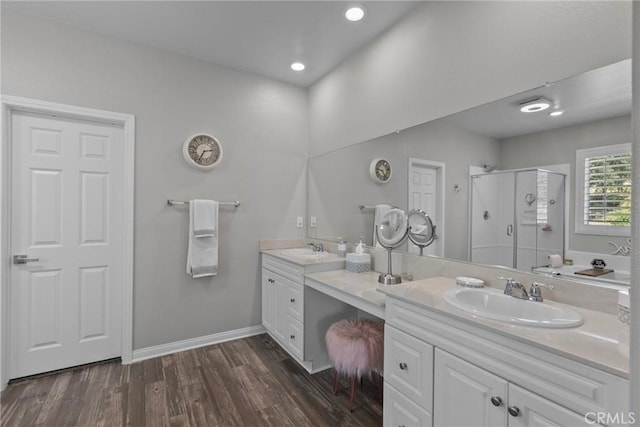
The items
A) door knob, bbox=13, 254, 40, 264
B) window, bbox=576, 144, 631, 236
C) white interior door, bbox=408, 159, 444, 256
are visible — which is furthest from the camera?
door knob, bbox=13, 254, 40, 264

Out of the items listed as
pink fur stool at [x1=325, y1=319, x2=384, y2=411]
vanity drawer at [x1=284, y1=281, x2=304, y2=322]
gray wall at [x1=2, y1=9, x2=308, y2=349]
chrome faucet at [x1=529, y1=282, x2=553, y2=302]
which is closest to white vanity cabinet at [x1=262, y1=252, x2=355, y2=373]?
vanity drawer at [x1=284, y1=281, x2=304, y2=322]

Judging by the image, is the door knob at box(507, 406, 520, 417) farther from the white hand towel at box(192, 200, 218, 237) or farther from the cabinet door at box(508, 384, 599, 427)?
the white hand towel at box(192, 200, 218, 237)

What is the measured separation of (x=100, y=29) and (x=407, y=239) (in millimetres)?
2863

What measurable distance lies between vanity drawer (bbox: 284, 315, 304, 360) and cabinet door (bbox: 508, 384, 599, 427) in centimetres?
149

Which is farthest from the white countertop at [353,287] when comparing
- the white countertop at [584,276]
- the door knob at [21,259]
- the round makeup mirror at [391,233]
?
the door knob at [21,259]

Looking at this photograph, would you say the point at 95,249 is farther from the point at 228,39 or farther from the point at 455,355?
the point at 455,355

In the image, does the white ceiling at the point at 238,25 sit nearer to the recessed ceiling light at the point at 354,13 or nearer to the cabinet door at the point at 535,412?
the recessed ceiling light at the point at 354,13

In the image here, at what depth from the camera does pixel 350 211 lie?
2.76 metres

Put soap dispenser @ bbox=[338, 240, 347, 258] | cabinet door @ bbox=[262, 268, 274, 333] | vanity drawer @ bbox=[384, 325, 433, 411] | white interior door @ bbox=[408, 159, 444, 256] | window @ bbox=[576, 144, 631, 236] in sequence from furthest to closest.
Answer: cabinet door @ bbox=[262, 268, 274, 333]
soap dispenser @ bbox=[338, 240, 347, 258]
white interior door @ bbox=[408, 159, 444, 256]
vanity drawer @ bbox=[384, 325, 433, 411]
window @ bbox=[576, 144, 631, 236]

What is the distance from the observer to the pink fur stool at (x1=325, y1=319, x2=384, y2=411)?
1.87 metres

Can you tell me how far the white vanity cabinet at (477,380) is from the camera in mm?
903

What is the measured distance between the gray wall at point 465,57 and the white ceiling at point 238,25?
200 millimetres

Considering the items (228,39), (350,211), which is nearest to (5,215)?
(228,39)

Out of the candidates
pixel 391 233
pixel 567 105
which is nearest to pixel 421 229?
pixel 391 233
